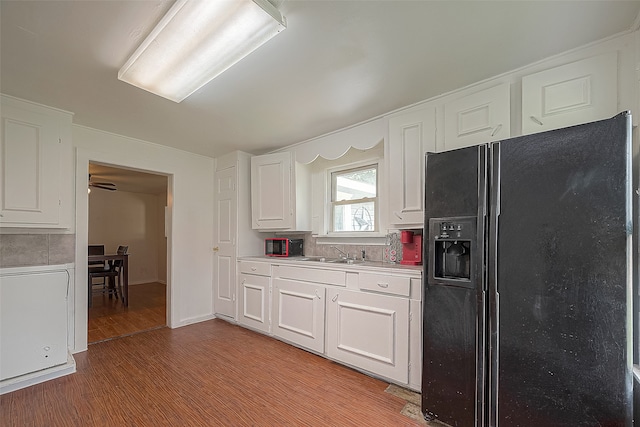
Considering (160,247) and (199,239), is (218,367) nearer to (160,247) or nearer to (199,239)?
(199,239)

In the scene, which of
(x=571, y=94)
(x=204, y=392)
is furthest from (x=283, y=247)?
(x=571, y=94)

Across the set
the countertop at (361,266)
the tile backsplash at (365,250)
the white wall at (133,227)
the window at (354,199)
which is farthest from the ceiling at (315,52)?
the white wall at (133,227)

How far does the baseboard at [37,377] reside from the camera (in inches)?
84.5

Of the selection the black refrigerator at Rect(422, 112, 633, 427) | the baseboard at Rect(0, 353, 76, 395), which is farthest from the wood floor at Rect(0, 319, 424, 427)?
the black refrigerator at Rect(422, 112, 633, 427)

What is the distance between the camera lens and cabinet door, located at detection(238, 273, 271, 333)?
3245mm

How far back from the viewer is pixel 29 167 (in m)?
2.35

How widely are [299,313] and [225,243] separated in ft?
5.16

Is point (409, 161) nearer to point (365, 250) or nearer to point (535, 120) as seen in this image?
point (535, 120)

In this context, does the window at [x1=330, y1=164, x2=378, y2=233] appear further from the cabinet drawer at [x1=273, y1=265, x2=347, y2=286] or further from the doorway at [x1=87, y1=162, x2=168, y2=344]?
the doorway at [x1=87, y1=162, x2=168, y2=344]

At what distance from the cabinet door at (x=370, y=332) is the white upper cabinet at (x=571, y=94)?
1.53 meters

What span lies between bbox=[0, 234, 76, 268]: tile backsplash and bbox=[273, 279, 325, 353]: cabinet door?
2039 mm

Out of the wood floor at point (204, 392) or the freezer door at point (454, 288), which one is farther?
the wood floor at point (204, 392)

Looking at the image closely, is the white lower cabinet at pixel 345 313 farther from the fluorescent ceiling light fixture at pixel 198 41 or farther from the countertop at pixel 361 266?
the fluorescent ceiling light fixture at pixel 198 41

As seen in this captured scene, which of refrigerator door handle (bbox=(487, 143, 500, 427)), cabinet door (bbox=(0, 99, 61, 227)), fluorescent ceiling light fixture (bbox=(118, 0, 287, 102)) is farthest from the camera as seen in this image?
cabinet door (bbox=(0, 99, 61, 227))
